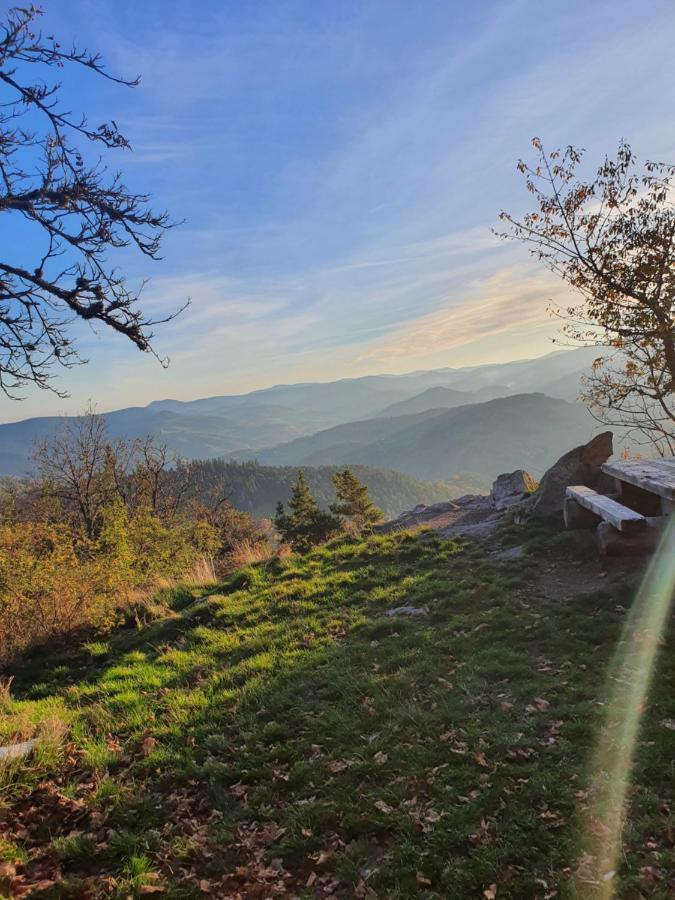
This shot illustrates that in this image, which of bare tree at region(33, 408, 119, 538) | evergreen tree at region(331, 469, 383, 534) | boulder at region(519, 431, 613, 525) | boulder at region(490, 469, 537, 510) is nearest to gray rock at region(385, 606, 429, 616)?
boulder at region(519, 431, 613, 525)

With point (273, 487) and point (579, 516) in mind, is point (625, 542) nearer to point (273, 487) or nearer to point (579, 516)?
point (579, 516)

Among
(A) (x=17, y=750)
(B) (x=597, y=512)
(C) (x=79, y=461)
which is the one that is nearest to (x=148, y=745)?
(A) (x=17, y=750)

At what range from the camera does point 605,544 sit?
7.67 m

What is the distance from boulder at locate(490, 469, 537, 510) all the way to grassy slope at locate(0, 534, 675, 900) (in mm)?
7315

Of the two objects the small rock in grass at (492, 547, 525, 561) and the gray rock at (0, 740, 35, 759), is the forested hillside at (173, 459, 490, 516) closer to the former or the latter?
the small rock in grass at (492, 547, 525, 561)

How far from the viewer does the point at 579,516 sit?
30.9ft

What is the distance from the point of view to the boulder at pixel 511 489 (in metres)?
14.6

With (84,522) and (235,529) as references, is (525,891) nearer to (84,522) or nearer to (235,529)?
(84,522)

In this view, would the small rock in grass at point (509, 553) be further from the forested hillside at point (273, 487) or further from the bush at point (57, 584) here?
the forested hillside at point (273, 487)

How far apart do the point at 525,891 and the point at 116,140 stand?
8141 millimetres

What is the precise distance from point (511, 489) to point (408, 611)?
9.24m

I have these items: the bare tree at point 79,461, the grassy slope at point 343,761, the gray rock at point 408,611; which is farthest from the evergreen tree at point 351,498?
the grassy slope at point 343,761

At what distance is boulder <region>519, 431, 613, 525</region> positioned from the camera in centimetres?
1057

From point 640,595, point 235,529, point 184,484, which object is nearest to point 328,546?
point 640,595
